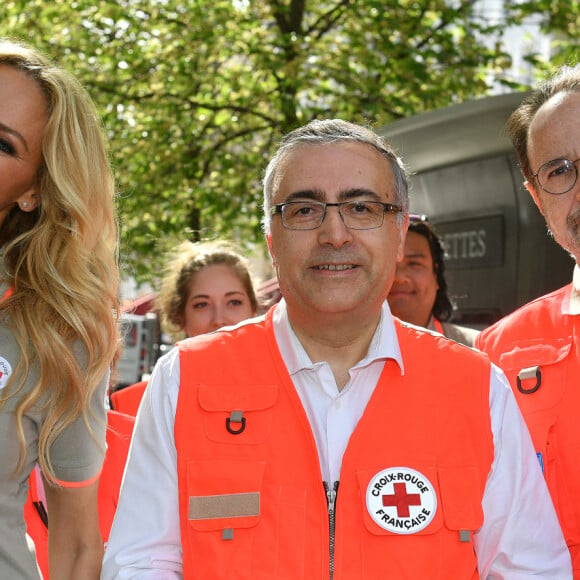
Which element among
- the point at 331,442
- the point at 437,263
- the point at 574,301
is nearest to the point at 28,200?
the point at 331,442

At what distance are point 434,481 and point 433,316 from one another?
273 cm

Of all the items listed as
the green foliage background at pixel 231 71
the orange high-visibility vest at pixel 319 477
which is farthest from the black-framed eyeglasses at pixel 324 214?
the green foliage background at pixel 231 71

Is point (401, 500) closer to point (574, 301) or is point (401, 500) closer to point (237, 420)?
point (237, 420)

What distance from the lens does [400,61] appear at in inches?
394

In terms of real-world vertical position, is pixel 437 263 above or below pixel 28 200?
above

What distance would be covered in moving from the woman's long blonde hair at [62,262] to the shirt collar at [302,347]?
453 millimetres

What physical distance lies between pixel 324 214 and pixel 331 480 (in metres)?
0.69

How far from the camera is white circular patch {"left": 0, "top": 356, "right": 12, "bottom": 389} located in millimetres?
2447

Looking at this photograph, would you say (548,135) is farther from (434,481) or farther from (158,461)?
(158,461)

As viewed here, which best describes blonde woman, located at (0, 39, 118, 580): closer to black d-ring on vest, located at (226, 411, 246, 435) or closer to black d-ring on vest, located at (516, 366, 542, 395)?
black d-ring on vest, located at (226, 411, 246, 435)

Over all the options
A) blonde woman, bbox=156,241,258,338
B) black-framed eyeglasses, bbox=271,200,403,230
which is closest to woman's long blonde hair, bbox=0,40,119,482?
black-framed eyeglasses, bbox=271,200,403,230

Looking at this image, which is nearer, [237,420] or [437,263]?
[237,420]

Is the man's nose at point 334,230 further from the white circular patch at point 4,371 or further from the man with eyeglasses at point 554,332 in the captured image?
the white circular patch at point 4,371

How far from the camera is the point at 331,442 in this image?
7.85 feet
